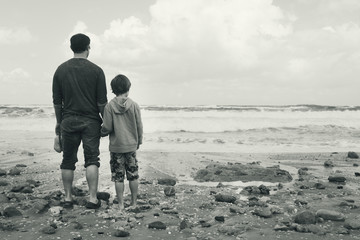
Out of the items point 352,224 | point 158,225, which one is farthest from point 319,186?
point 158,225

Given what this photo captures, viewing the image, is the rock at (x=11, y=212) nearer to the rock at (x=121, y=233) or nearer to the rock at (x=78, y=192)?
the rock at (x=78, y=192)

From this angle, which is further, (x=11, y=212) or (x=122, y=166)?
(x=122, y=166)

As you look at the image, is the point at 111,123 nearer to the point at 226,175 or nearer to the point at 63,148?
the point at 63,148

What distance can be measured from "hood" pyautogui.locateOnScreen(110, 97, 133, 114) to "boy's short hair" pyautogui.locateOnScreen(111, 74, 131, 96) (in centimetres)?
11

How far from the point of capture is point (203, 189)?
5.80 m

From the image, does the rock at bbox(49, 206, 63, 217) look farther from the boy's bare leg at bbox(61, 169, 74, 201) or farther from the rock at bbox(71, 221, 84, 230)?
the rock at bbox(71, 221, 84, 230)

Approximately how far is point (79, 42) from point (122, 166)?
1764 millimetres

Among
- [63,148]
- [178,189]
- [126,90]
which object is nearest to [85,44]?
[126,90]

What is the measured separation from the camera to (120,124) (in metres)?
4.62

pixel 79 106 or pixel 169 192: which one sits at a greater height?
pixel 79 106

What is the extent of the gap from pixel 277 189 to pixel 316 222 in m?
1.81

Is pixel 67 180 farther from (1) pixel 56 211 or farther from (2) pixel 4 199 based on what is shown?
(2) pixel 4 199

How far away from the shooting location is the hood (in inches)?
181

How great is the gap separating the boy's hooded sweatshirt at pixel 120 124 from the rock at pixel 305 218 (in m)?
2.21
